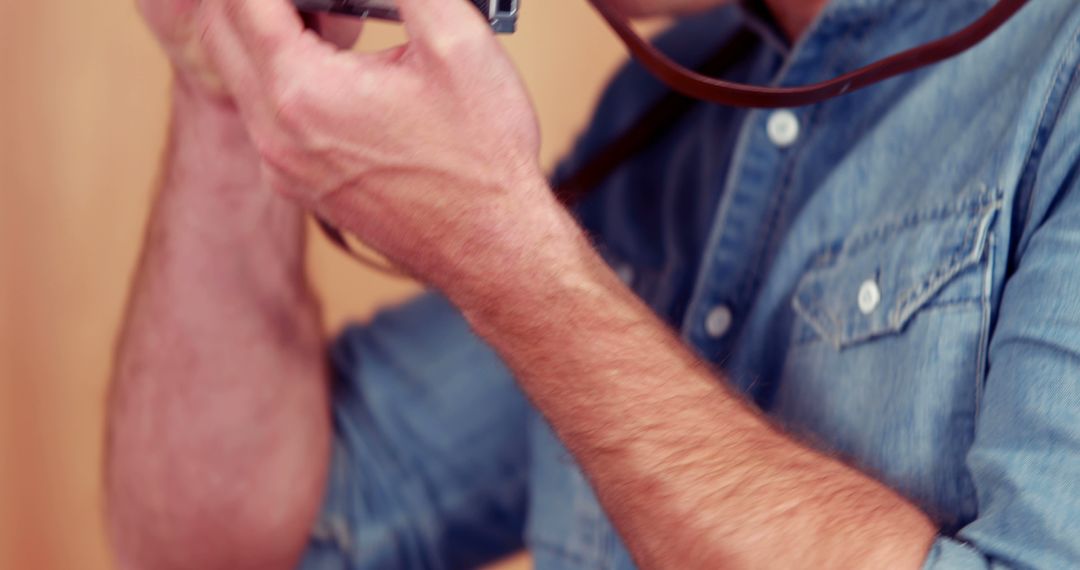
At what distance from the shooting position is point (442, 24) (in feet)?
1.31

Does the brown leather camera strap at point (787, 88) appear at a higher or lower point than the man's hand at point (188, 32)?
lower

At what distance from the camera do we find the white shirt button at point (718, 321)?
602mm

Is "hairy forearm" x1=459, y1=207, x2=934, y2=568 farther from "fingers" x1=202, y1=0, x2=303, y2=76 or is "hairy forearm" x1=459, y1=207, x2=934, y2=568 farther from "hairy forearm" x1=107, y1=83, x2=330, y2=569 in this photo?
"hairy forearm" x1=107, y1=83, x2=330, y2=569

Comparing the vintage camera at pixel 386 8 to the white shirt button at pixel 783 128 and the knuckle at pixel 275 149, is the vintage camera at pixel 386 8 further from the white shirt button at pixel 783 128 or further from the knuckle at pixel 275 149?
the white shirt button at pixel 783 128

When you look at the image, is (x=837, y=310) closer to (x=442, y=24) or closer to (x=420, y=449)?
(x=442, y=24)

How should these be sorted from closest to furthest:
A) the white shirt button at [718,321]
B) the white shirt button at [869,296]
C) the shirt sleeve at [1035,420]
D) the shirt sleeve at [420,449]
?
the shirt sleeve at [1035,420] < the white shirt button at [869,296] < the white shirt button at [718,321] < the shirt sleeve at [420,449]

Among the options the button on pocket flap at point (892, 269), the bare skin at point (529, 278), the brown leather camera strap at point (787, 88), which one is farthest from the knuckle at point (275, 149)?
the button on pocket flap at point (892, 269)

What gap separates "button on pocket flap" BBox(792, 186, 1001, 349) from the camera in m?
0.46

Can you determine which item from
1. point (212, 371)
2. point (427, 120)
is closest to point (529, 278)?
point (427, 120)

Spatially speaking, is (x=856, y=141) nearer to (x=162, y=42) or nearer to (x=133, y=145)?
(x=162, y=42)

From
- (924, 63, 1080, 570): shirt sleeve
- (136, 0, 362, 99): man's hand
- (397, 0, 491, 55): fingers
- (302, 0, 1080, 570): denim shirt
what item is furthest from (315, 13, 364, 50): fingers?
(924, 63, 1080, 570): shirt sleeve

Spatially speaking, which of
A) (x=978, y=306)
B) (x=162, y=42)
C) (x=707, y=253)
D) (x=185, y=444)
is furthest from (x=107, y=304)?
(x=978, y=306)

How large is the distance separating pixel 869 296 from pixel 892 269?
0.02 metres

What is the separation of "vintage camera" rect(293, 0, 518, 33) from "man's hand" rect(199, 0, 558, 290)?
1 centimetres
